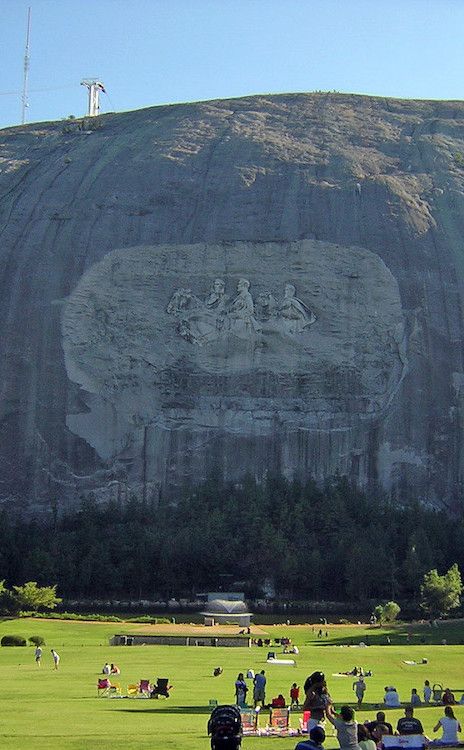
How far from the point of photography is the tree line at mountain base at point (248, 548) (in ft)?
170

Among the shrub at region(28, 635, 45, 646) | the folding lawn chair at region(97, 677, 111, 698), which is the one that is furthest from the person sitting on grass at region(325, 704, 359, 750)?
the shrub at region(28, 635, 45, 646)

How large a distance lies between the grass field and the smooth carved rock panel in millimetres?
19123

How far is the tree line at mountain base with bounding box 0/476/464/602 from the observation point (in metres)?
A: 51.9

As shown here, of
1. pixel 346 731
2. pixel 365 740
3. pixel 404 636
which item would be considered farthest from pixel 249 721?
pixel 404 636

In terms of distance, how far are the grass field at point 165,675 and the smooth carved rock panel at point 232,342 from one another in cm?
1912

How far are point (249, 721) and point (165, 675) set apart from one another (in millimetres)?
8899

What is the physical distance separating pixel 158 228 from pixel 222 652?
35.9 meters

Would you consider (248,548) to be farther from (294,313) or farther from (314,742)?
(314,742)

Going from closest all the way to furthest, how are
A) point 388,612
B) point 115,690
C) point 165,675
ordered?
point 115,690
point 165,675
point 388,612

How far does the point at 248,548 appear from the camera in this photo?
53656 mm

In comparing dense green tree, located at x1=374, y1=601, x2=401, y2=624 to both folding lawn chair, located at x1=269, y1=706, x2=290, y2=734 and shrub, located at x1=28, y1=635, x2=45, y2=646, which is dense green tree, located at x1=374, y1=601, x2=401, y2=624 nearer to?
shrub, located at x1=28, y1=635, x2=45, y2=646

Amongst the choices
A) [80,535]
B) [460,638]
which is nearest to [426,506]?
[80,535]

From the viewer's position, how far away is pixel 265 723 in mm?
18359

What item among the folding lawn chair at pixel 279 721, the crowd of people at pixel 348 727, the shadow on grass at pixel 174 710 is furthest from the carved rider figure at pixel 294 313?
the crowd of people at pixel 348 727
